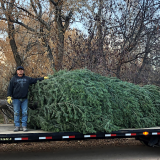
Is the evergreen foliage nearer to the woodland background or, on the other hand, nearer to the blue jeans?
the blue jeans

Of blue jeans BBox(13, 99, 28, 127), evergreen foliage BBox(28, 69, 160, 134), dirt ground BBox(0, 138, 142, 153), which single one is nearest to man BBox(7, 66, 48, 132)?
blue jeans BBox(13, 99, 28, 127)

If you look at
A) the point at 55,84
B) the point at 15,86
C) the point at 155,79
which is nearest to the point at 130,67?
the point at 155,79

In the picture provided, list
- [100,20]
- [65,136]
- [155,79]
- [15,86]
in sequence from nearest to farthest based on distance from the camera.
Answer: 1. [65,136]
2. [15,86]
3. [100,20]
4. [155,79]

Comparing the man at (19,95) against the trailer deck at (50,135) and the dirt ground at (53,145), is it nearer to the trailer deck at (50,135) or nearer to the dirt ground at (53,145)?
the trailer deck at (50,135)

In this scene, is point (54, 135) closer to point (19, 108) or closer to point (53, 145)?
point (19, 108)

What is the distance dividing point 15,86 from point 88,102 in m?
1.88

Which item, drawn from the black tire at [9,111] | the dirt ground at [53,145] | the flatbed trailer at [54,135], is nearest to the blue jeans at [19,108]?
the flatbed trailer at [54,135]

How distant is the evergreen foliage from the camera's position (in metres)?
4.88

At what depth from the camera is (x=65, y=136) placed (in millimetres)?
4883

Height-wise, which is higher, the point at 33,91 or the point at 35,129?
the point at 33,91

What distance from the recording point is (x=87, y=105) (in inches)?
198

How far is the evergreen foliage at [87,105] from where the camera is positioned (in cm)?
488

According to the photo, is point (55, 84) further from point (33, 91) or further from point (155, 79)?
point (155, 79)

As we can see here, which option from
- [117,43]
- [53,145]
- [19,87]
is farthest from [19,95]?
[117,43]
